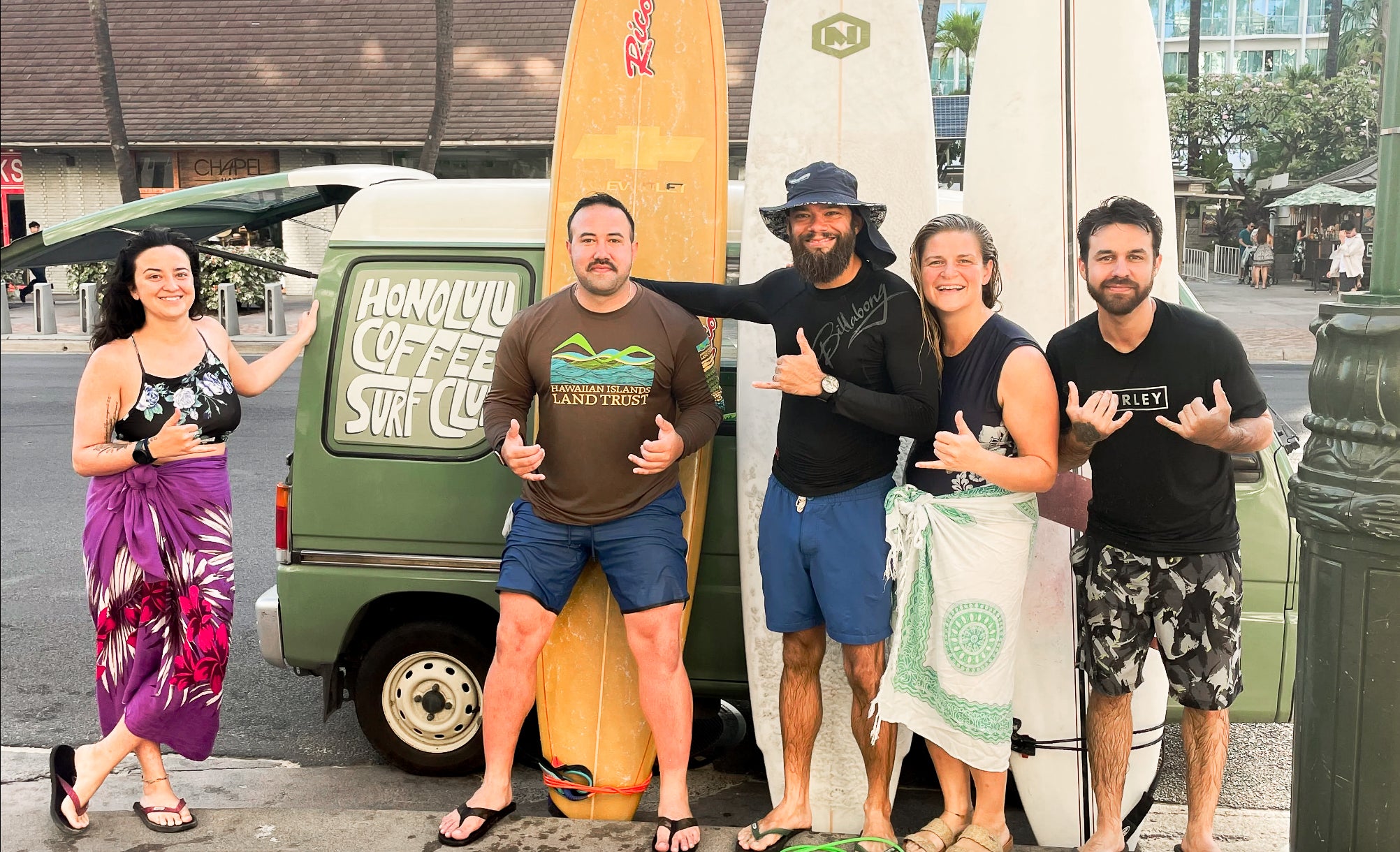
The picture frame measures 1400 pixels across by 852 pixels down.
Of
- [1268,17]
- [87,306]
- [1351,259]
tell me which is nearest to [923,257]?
[87,306]

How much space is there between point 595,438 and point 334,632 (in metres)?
1.42

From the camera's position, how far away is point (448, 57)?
17.5 metres

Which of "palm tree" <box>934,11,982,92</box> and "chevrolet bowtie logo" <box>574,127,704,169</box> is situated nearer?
"chevrolet bowtie logo" <box>574,127,704,169</box>

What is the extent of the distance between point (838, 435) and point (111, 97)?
1886 centimetres

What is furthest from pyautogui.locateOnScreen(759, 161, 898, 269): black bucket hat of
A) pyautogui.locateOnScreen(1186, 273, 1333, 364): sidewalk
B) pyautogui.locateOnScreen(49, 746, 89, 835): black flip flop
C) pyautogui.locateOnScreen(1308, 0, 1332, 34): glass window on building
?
pyautogui.locateOnScreen(1308, 0, 1332, 34): glass window on building

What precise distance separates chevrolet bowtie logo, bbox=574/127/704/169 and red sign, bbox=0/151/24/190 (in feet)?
79.9

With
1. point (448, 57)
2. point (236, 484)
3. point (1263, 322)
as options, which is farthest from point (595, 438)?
point (1263, 322)

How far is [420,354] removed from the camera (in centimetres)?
413

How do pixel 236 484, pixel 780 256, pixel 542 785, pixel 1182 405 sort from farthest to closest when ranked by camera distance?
pixel 236 484 → pixel 542 785 → pixel 780 256 → pixel 1182 405

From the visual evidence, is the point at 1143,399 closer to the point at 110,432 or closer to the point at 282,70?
the point at 110,432

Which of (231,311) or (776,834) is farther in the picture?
(231,311)

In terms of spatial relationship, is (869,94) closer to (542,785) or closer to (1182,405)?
(1182,405)

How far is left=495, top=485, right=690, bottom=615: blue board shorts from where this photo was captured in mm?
3500

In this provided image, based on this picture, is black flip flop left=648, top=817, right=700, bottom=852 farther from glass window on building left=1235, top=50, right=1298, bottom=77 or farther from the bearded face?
glass window on building left=1235, top=50, right=1298, bottom=77
